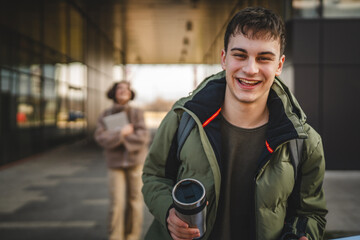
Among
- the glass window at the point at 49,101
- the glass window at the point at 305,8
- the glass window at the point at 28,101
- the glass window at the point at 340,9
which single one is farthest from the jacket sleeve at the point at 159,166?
the glass window at the point at 49,101

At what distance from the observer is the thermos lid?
1211mm

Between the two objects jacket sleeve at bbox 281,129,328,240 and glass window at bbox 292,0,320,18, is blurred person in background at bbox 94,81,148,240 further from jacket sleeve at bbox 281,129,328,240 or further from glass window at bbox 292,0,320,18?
glass window at bbox 292,0,320,18

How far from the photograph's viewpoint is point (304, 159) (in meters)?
1.58

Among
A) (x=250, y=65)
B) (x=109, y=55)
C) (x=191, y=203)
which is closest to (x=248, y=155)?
(x=250, y=65)

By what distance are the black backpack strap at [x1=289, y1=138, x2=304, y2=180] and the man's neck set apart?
0.20 m

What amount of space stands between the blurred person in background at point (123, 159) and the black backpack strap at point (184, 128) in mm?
2175

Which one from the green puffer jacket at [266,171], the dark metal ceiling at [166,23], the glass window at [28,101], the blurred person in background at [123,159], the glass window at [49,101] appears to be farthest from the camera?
the glass window at [49,101]

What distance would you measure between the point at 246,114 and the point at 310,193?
517 millimetres

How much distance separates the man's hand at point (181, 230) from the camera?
126 cm

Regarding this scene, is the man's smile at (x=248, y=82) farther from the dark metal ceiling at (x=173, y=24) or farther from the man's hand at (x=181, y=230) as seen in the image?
the dark metal ceiling at (x=173, y=24)

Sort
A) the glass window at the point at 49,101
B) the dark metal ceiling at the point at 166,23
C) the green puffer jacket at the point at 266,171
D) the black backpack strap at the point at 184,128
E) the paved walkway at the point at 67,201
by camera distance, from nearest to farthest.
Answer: the green puffer jacket at the point at 266,171
the black backpack strap at the point at 184,128
the paved walkway at the point at 67,201
the dark metal ceiling at the point at 166,23
the glass window at the point at 49,101

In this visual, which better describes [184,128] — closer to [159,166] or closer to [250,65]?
[159,166]

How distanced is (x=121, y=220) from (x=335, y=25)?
289 inches

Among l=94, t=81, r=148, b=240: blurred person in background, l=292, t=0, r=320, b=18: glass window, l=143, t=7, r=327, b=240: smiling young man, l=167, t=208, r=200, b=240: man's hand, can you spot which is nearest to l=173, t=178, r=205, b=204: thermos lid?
l=167, t=208, r=200, b=240: man's hand
